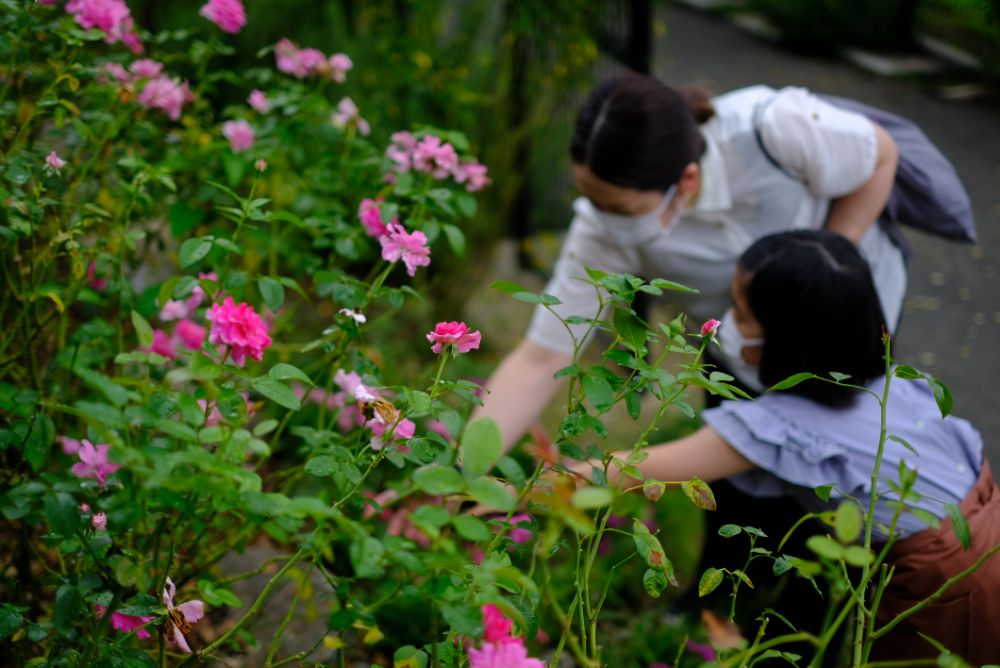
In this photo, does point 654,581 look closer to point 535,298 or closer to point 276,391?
point 535,298

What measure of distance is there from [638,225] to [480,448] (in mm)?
1340

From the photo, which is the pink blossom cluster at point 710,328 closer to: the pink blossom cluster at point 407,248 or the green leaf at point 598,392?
the green leaf at point 598,392

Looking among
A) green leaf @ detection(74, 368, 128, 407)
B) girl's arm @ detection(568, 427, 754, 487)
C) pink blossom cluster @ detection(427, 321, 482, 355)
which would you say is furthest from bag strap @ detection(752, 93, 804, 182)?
green leaf @ detection(74, 368, 128, 407)

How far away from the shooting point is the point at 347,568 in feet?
6.57

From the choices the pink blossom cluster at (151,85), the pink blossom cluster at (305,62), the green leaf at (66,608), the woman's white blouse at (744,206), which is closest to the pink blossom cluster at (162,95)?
the pink blossom cluster at (151,85)

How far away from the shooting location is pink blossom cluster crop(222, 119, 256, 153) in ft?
5.66

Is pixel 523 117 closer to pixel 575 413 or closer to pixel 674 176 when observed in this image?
pixel 674 176

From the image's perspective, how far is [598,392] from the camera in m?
1.01

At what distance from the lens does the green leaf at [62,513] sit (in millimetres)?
839

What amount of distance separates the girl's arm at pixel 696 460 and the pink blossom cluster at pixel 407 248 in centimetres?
55

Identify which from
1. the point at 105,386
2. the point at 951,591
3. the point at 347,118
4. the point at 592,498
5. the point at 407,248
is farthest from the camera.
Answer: the point at 347,118

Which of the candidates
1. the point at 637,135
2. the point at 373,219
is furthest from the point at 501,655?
the point at 637,135

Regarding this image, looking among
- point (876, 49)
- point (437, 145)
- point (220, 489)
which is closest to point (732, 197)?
point (437, 145)

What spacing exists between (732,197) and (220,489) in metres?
1.56
